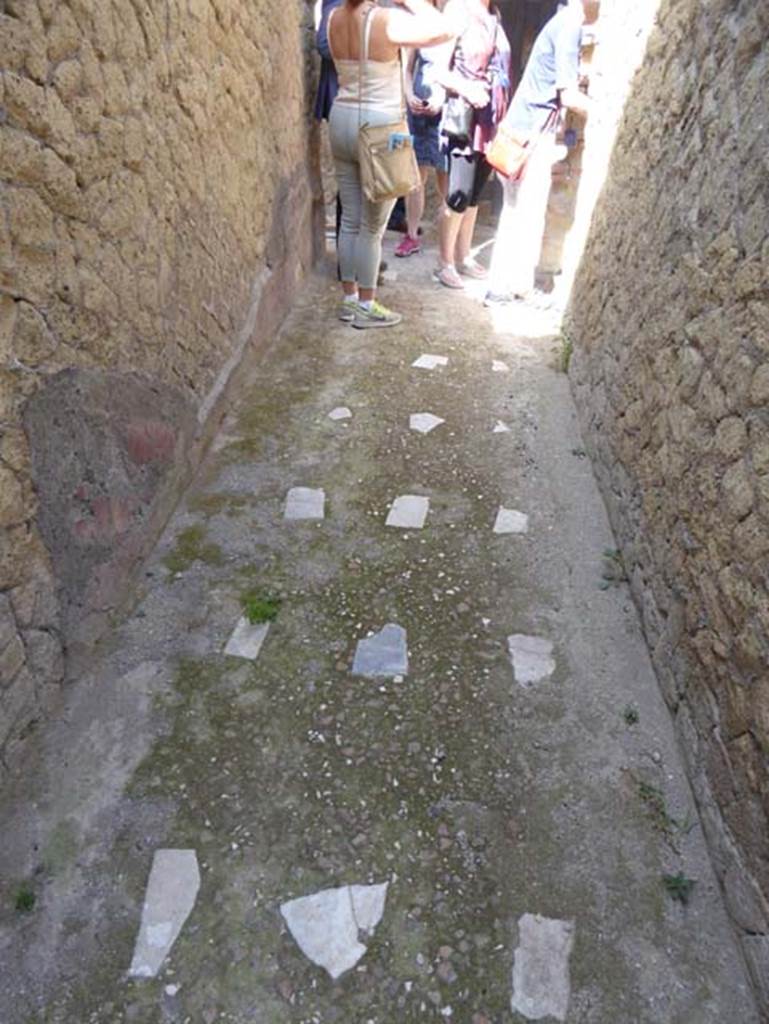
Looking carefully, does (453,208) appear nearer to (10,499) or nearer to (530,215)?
(530,215)

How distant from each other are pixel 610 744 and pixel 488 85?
11.7 ft

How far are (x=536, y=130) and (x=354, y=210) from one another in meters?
1.07

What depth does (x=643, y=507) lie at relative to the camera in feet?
6.72

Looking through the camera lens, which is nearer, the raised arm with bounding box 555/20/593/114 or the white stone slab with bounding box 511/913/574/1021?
the white stone slab with bounding box 511/913/574/1021

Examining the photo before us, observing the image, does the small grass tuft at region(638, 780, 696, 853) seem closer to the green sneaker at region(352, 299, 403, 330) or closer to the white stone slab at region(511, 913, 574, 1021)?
the white stone slab at region(511, 913, 574, 1021)

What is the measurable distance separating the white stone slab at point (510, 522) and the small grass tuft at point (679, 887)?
1.19 metres

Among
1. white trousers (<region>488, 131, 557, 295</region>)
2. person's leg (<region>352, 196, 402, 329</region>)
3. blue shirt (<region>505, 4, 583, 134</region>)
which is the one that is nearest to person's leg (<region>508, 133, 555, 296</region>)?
white trousers (<region>488, 131, 557, 295</region>)

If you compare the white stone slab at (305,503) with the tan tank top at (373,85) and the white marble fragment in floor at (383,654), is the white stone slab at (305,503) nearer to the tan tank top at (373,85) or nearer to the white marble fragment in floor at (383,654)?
the white marble fragment in floor at (383,654)

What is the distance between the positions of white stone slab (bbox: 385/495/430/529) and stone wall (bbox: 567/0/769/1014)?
2.22 feet

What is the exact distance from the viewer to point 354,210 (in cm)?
351

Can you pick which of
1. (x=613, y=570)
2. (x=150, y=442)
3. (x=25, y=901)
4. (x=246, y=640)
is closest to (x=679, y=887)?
(x=613, y=570)

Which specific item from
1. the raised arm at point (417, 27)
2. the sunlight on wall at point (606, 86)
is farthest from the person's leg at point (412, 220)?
the raised arm at point (417, 27)

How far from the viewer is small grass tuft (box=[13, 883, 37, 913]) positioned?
1.36 metres

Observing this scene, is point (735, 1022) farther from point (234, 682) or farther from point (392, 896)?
point (234, 682)
